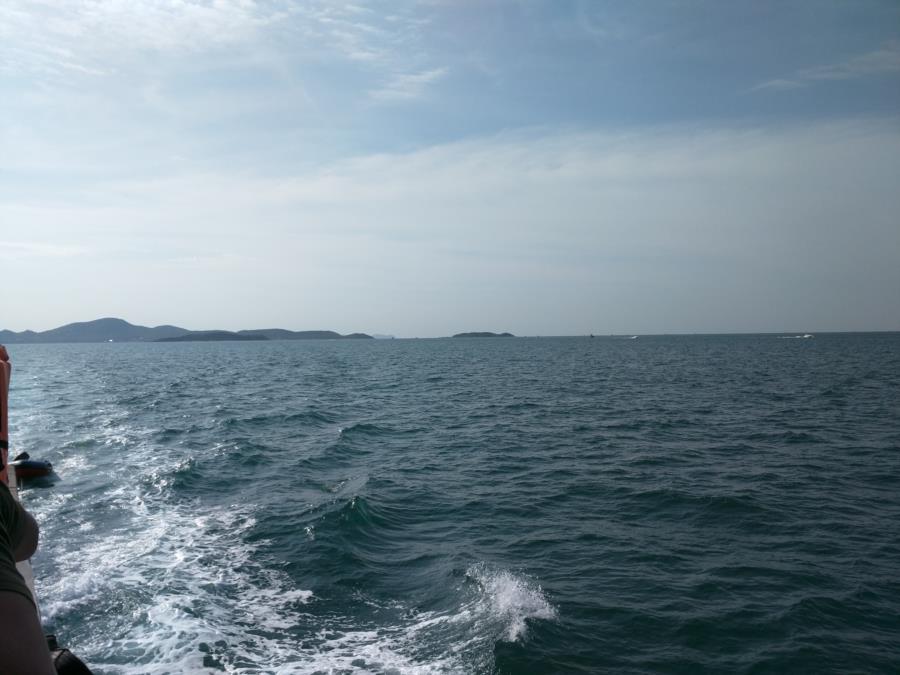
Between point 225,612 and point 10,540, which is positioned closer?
point 10,540

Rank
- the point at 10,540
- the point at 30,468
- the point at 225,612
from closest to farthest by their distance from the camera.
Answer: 1. the point at 10,540
2. the point at 225,612
3. the point at 30,468

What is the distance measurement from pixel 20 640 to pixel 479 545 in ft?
43.4

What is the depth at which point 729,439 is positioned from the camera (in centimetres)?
2600

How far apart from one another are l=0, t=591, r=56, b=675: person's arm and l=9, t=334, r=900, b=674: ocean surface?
837cm

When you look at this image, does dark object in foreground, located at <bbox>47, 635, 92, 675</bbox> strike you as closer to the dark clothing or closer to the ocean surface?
the dark clothing

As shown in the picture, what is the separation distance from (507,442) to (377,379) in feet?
133

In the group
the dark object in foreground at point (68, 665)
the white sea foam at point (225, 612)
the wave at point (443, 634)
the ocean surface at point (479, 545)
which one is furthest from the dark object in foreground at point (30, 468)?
the dark object in foreground at point (68, 665)

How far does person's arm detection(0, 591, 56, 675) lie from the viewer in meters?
2.06

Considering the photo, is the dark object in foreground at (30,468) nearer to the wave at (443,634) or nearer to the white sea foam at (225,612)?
the white sea foam at (225,612)

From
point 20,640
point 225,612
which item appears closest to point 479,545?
point 225,612

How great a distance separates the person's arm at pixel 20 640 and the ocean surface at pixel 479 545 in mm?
8369

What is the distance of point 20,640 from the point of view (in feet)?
6.98

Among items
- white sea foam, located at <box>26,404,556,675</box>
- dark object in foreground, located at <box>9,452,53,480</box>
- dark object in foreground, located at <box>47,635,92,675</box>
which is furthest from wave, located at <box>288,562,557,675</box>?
dark object in foreground, located at <box>9,452,53,480</box>

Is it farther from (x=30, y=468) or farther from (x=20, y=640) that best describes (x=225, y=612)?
(x=30, y=468)
